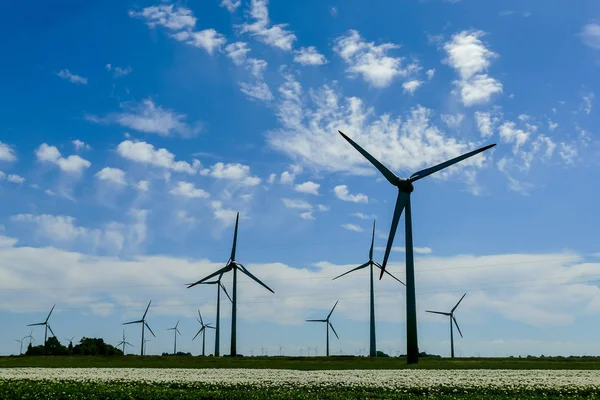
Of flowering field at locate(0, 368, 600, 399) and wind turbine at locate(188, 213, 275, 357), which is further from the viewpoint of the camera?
wind turbine at locate(188, 213, 275, 357)

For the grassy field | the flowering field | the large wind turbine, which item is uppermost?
the large wind turbine

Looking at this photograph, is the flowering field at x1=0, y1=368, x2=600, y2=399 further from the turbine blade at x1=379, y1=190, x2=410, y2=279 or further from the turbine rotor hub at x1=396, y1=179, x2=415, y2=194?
the turbine rotor hub at x1=396, y1=179, x2=415, y2=194

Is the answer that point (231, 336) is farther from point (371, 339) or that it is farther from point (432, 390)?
point (432, 390)

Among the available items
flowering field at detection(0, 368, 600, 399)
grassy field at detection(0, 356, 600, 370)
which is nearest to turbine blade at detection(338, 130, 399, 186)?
grassy field at detection(0, 356, 600, 370)

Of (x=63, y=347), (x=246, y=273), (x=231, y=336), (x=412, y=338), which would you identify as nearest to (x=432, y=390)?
(x=412, y=338)

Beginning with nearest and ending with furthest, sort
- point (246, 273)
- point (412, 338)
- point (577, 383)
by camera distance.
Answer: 1. point (577, 383)
2. point (412, 338)
3. point (246, 273)

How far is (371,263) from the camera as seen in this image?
127562 millimetres

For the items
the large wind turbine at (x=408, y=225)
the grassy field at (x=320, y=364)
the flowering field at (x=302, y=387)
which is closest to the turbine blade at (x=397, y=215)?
the large wind turbine at (x=408, y=225)

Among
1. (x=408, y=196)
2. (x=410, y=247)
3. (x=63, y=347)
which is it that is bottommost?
(x=63, y=347)

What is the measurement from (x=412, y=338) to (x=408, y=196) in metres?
18.7

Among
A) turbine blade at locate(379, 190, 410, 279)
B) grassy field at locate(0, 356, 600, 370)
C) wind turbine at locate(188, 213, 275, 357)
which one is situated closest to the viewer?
grassy field at locate(0, 356, 600, 370)

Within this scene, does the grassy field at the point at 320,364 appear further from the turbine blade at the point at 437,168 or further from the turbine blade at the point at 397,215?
the turbine blade at the point at 437,168

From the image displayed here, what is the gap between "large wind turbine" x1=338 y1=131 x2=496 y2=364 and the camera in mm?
69375

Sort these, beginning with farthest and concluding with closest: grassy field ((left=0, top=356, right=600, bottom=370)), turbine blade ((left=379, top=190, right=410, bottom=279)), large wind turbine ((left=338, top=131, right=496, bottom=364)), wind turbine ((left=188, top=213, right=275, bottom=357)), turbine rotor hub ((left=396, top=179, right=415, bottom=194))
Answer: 1. wind turbine ((left=188, top=213, right=275, bottom=357))
2. turbine rotor hub ((left=396, top=179, right=415, bottom=194))
3. turbine blade ((left=379, top=190, right=410, bottom=279))
4. large wind turbine ((left=338, top=131, right=496, bottom=364))
5. grassy field ((left=0, top=356, right=600, bottom=370))
